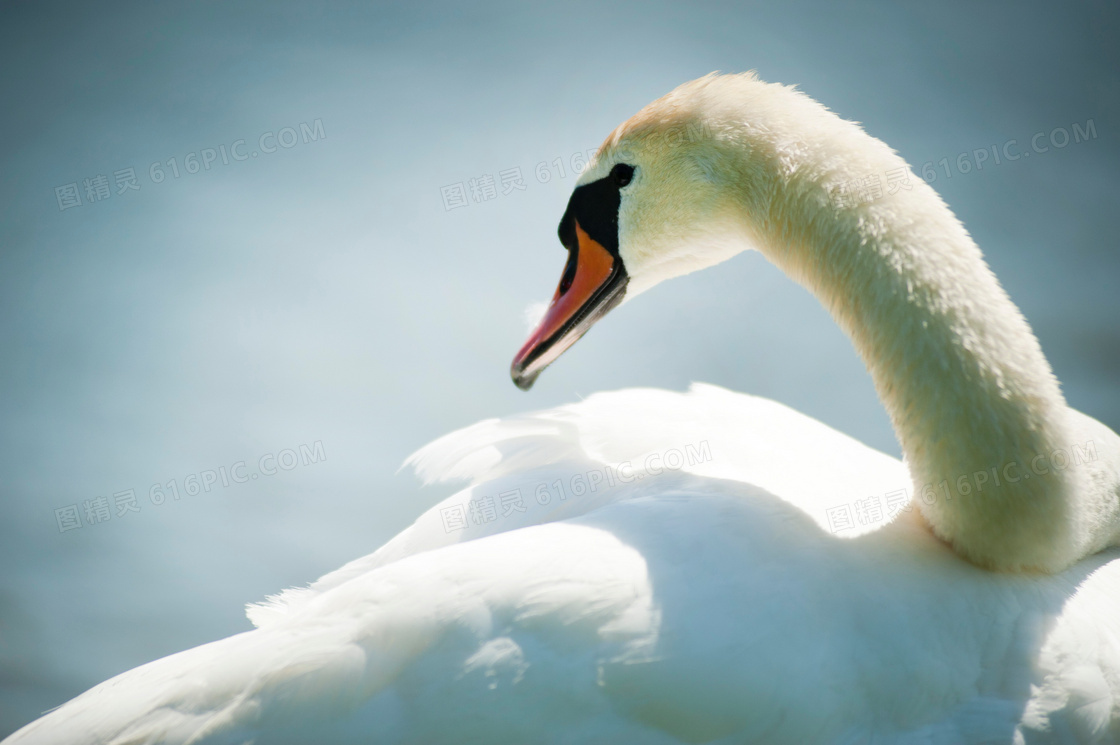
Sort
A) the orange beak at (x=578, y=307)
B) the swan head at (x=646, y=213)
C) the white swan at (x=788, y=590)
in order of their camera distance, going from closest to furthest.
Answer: the white swan at (x=788, y=590) < the swan head at (x=646, y=213) < the orange beak at (x=578, y=307)

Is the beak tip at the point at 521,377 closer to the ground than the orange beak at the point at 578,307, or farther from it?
closer to the ground

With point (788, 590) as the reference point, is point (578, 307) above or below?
above

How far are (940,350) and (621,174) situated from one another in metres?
0.45

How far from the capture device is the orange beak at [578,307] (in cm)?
106

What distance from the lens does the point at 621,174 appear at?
985mm

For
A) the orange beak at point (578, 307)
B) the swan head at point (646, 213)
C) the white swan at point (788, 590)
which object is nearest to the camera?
the white swan at point (788, 590)

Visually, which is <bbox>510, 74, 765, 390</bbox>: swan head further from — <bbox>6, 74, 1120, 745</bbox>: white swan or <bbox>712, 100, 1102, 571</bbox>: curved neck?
<bbox>712, 100, 1102, 571</bbox>: curved neck

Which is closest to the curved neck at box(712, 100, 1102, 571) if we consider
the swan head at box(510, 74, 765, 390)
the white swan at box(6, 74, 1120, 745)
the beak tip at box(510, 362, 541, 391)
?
the white swan at box(6, 74, 1120, 745)

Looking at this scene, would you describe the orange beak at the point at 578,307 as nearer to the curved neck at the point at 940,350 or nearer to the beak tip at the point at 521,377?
the beak tip at the point at 521,377

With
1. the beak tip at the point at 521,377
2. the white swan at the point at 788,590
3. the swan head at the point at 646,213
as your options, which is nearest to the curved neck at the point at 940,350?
the white swan at the point at 788,590

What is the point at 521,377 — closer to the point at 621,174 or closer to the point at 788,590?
the point at 621,174

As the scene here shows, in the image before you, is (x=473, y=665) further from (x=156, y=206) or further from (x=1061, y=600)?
(x=156, y=206)

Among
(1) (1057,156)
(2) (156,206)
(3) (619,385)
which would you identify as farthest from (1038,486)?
(2) (156,206)

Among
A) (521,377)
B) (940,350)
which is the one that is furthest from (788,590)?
(521,377)
